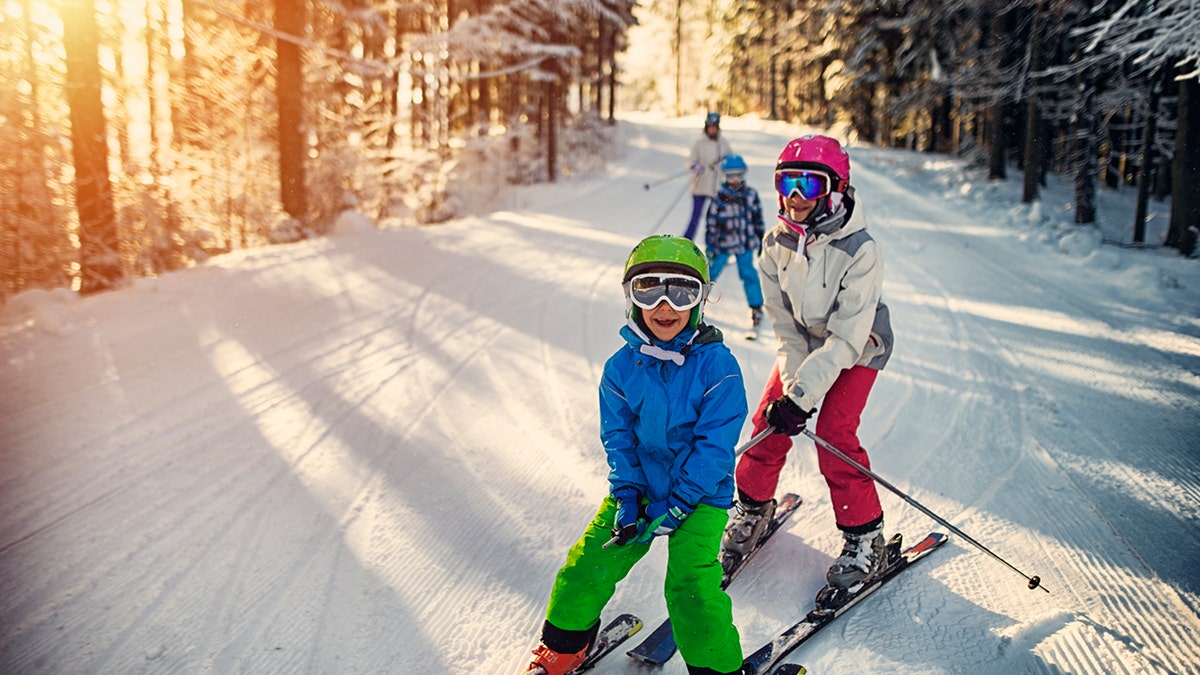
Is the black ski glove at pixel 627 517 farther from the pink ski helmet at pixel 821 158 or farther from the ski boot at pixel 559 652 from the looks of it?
the pink ski helmet at pixel 821 158

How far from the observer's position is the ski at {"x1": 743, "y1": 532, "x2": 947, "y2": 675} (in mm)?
2945

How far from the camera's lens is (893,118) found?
94.3 feet

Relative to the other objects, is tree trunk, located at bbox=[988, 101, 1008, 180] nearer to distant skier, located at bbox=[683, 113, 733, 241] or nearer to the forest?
the forest

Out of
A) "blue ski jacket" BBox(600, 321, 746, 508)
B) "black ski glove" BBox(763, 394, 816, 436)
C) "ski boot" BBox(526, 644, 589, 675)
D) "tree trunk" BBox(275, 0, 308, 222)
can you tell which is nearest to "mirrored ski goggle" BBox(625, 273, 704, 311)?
"blue ski jacket" BBox(600, 321, 746, 508)

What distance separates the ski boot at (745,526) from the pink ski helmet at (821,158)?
164 cm

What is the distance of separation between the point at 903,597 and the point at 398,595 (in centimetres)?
236

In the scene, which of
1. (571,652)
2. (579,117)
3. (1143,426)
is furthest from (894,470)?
(579,117)

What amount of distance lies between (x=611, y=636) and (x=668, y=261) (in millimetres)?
1595

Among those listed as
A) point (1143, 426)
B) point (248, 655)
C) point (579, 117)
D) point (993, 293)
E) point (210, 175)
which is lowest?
point (248, 655)

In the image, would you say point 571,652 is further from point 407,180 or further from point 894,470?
point 407,180

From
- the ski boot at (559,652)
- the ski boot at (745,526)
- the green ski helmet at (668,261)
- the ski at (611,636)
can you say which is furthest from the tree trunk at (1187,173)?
the ski boot at (559,652)

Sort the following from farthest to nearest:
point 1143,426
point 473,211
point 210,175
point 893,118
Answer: point 893,118 → point 473,211 → point 210,175 → point 1143,426

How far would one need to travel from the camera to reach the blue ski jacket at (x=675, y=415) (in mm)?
2764

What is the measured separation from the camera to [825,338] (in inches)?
142
